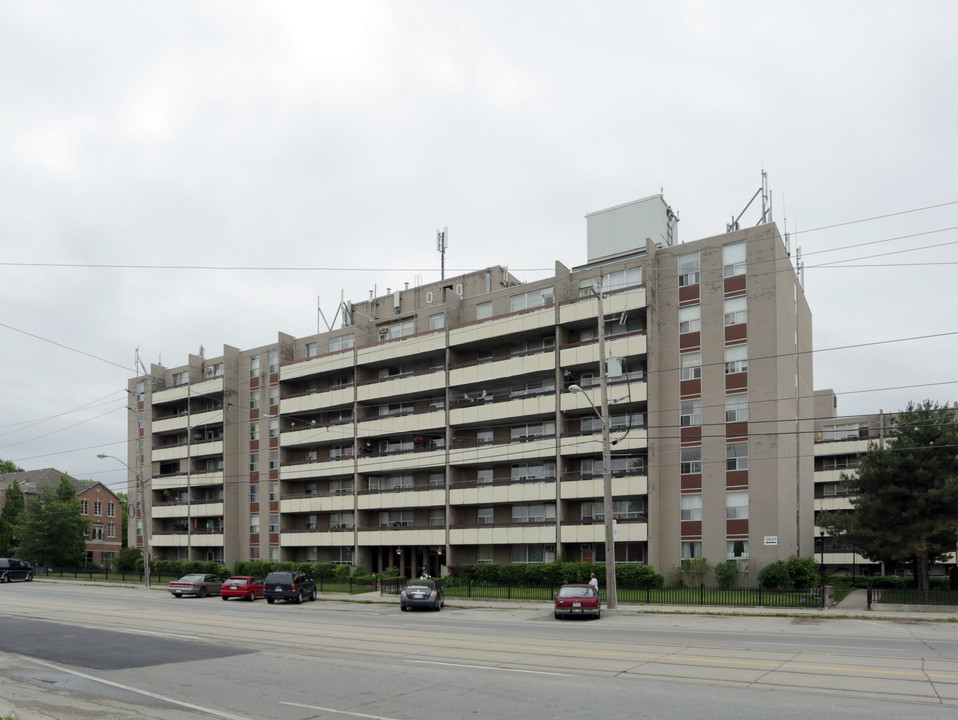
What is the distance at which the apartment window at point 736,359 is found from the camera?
47.4m

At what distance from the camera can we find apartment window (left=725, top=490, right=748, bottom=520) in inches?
1829

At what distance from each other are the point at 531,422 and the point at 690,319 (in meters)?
13.0

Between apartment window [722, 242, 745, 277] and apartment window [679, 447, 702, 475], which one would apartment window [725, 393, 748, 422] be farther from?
apartment window [722, 242, 745, 277]

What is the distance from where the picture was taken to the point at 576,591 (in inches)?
1254

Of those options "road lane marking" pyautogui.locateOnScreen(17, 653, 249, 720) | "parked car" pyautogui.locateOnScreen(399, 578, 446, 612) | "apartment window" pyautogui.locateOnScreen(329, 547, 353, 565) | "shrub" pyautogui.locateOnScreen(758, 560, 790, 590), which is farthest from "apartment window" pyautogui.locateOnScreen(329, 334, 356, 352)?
"road lane marking" pyautogui.locateOnScreen(17, 653, 249, 720)

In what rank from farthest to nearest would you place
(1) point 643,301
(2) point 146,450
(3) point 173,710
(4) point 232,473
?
(2) point 146,450, (4) point 232,473, (1) point 643,301, (3) point 173,710

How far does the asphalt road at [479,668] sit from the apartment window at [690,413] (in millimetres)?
18392

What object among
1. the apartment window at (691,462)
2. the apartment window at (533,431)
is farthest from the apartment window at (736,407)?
the apartment window at (533,431)

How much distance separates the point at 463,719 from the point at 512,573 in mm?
40663

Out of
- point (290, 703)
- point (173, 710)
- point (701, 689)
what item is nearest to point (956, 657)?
point (701, 689)

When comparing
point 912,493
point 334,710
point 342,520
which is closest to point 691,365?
point 912,493

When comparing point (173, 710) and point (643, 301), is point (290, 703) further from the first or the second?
point (643, 301)

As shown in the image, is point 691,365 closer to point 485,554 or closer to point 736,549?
point 736,549

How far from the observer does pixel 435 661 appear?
61.5 feet
